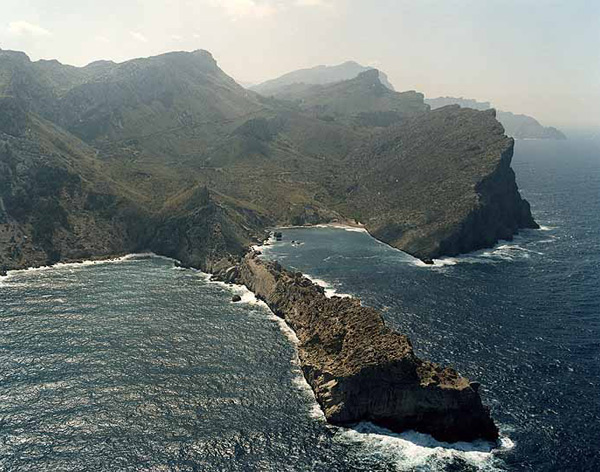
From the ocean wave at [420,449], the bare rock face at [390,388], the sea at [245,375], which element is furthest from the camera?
the bare rock face at [390,388]

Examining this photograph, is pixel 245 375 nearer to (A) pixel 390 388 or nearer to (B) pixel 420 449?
(A) pixel 390 388

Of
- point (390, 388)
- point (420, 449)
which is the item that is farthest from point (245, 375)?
point (420, 449)

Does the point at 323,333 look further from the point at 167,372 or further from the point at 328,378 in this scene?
the point at 167,372

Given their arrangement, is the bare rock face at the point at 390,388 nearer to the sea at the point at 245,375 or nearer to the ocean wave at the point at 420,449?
the ocean wave at the point at 420,449

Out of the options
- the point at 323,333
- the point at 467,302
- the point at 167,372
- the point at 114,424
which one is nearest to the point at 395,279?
the point at 467,302

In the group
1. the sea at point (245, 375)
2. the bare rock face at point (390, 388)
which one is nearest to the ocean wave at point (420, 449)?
the sea at point (245, 375)

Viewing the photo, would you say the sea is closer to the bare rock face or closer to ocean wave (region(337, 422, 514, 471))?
ocean wave (region(337, 422, 514, 471))
